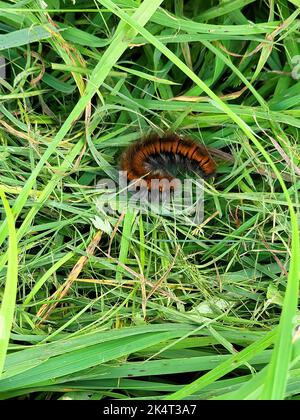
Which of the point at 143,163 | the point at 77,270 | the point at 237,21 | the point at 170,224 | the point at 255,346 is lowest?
the point at 255,346

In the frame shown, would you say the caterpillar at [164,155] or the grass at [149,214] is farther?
the caterpillar at [164,155]

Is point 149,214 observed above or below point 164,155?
below

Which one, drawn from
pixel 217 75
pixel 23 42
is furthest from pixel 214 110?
pixel 23 42

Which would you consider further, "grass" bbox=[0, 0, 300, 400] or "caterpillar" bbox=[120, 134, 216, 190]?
"caterpillar" bbox=[120, 134, 216, 190]

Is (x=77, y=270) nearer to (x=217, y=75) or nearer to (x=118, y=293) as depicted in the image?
(x=118, y=293)
